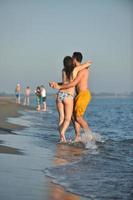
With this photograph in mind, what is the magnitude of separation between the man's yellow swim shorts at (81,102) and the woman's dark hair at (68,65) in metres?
0.40

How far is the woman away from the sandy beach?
71 cm

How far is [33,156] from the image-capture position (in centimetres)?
692

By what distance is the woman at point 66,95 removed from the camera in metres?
9.11

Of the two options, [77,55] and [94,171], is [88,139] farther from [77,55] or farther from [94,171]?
[94,171]

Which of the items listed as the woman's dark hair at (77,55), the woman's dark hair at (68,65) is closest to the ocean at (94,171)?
the woman's dark hair at (68,65)

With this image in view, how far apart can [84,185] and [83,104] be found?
13.1ft

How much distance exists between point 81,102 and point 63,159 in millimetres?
2408

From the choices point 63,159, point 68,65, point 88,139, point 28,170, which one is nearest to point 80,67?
point 68,65

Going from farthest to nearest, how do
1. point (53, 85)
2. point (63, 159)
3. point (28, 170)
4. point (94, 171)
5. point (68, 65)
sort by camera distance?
point (68, 65) < point (53, 85) < point (63, 159) < point (94, 171) < point (28, 170)

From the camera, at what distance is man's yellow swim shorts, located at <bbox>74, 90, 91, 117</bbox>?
9172 millimetres

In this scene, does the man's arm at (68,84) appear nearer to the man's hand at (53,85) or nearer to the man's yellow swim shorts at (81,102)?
the man's hand at (53,85)

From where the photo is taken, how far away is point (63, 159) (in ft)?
22.6

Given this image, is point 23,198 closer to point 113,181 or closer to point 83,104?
point 113,181

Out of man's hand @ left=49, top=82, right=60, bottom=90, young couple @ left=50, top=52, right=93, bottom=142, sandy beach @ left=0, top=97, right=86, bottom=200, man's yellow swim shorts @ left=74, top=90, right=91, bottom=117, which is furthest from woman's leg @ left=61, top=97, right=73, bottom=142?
sandy beach @ left=0, top=97, right=86, bottom=200
